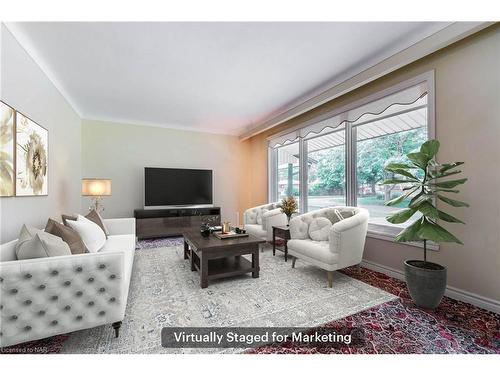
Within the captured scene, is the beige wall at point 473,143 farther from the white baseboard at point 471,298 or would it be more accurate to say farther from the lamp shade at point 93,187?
the lamp shade at point 93,187

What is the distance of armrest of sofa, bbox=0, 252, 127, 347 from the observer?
1.34m

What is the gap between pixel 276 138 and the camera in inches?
202

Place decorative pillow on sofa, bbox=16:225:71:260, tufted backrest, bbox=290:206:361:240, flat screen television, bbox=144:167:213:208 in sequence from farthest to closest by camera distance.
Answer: flat screen television, bbox=144:167:213:208
tufted backrest, bbox=290:206:361:240
decorative pillow on sofa, bbox=16:225:71:260

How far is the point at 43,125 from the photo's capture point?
272 cm

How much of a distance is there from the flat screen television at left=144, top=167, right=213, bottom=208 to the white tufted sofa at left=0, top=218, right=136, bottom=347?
11.0ft

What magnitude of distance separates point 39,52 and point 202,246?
9.22 ft

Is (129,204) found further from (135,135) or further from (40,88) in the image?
(40,88)

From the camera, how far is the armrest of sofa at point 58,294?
1.34 meters

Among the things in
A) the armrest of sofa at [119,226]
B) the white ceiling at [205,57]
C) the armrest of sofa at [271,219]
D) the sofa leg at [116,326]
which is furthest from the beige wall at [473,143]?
the armrest of sofa at [119,226]

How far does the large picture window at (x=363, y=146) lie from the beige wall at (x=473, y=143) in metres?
0.16

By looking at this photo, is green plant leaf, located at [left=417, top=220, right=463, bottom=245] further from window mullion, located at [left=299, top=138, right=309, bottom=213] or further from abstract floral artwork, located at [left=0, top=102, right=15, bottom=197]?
abstract floral artwork, located at [left=0, top=102, right=15, bottom=197]

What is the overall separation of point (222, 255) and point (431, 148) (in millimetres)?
2311

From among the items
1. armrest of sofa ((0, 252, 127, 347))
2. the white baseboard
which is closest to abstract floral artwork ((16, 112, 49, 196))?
armrest of sofa ((0, 252, 127, 347))
